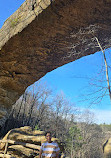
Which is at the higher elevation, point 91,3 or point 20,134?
point 91,3

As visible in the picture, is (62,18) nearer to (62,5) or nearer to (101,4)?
(62,5)

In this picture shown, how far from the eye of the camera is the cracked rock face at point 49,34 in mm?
2922

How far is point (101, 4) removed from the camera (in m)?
2.78

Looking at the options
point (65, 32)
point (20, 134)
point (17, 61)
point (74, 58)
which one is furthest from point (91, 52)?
point (20, 134)

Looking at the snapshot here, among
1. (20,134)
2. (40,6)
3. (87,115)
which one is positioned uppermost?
(40,6)

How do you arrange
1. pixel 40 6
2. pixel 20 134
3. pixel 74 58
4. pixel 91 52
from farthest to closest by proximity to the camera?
pixel 20 134, pixel 74 58, pixel 91 52, pixel 40 6

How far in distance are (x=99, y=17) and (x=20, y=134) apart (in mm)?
5107

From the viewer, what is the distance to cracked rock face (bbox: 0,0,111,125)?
2922 mm

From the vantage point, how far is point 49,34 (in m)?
3.67

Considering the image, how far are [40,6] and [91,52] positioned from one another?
2.09 metres

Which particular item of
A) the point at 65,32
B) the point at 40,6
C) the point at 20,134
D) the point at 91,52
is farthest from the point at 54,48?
the point at 20,134

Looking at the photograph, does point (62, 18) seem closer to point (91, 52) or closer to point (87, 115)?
point (91, 52)

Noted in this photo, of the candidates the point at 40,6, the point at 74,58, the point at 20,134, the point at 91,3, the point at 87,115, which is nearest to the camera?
the point at 91,3

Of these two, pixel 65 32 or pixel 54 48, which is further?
pixel 54 48
